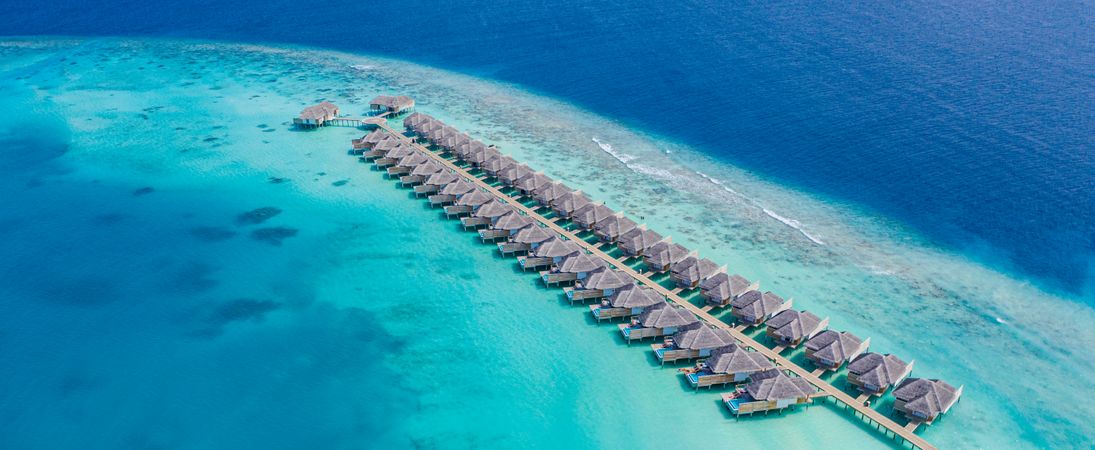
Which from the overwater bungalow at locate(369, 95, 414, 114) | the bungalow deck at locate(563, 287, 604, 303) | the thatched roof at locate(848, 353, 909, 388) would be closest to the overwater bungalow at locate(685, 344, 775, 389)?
the thatched roof at locate(848, 353, 909, 388)

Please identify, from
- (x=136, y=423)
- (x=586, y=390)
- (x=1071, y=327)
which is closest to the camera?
(x=136, y=423)

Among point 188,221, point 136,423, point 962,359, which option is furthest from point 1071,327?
point 188,221

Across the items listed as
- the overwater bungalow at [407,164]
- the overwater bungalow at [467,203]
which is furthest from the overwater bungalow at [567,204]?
the overwater bungalow at [407,164]

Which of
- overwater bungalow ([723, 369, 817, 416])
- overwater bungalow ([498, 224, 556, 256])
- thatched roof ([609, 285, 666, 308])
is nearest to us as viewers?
overwater bungalow ([723, 369, 817, 416])

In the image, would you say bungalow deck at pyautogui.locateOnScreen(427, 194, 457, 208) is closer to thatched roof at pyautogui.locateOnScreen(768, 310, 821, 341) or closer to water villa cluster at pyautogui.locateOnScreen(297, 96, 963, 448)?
water villa cluster at pyautogui.locateOnScreen(297, 96, 963, 448)

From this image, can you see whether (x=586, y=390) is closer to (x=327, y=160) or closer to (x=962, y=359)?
(x=962, y=359)

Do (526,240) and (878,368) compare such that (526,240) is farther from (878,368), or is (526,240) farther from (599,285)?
(878,368)
